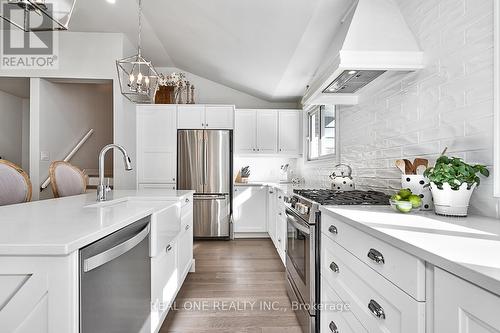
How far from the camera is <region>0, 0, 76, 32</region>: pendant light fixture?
1.39 metres

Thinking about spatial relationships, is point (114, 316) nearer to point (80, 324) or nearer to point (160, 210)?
point (80, 324)

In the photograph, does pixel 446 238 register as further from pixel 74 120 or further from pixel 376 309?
pixel 74 120

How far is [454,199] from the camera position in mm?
1156

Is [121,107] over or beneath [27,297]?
over

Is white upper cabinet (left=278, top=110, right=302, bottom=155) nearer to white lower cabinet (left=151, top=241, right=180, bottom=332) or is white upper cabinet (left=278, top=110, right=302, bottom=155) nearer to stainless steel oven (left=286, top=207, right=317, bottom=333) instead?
stainless steel oven (left=286, top=207, right=317, bottom=333)

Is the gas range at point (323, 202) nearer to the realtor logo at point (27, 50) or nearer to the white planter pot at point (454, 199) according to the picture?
the white planter pot at point (454, 199)

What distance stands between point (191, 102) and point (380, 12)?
3453 millimetres

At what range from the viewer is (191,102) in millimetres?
4637

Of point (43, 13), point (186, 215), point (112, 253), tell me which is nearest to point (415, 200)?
point (112, 253)

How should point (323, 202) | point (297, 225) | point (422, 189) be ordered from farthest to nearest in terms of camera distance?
point (297, 225) → point (323, 202) → point (422, 189)

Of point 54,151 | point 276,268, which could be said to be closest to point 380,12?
point 276,268

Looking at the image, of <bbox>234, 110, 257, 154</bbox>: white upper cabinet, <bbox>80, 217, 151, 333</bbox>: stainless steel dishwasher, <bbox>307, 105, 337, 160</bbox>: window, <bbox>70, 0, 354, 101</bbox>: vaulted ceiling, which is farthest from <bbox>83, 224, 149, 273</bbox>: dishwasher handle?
<bbox>234, 110, 257, 154</bbox>: white upper cabinet

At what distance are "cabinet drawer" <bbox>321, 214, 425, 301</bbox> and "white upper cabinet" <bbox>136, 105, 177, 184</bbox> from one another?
345cm

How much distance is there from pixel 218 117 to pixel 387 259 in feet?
12.5
